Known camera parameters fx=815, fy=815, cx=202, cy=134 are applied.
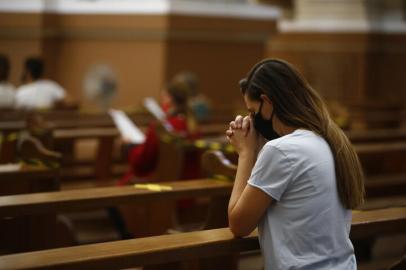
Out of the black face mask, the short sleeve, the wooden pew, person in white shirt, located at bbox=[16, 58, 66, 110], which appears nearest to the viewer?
the wooden pew

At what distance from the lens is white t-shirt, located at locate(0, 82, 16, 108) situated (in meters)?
7.83

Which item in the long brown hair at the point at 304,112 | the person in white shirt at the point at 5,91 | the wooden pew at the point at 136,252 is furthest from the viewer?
the person in white shirt at the point at 5,91

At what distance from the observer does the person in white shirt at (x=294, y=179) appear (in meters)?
2.46

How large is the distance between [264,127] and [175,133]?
103 inches

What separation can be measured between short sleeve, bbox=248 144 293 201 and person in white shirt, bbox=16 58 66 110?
19.3 feet

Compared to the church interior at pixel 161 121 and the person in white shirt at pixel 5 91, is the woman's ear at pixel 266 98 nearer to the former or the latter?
→ the church interior at pixel 161 121

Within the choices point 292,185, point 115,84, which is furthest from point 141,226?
point 115,84

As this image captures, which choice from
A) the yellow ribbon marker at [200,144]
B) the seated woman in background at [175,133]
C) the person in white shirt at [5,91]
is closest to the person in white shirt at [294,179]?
the yellow ribbon marker at [200,144]

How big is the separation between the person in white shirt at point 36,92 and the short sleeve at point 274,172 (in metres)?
5.88

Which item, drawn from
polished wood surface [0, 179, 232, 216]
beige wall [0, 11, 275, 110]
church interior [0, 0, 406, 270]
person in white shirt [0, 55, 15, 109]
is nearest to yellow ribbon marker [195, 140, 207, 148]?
church interior [0, 0, 406, 270]

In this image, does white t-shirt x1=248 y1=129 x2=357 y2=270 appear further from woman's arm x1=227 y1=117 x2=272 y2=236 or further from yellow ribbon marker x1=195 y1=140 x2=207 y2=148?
yellow ribbon marker x1=195 y1=140 x2=207 y2=148

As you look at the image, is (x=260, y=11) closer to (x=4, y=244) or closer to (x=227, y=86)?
(x=227, y=86)

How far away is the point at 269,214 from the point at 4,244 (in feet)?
5.39

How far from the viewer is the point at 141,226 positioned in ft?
16.4
